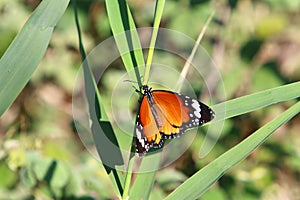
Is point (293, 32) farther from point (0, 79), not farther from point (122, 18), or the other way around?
point (0, 79)

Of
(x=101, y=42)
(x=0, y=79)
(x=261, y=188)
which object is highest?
(x=101, y=42)

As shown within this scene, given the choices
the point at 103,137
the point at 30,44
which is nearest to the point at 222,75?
the point at 103,137

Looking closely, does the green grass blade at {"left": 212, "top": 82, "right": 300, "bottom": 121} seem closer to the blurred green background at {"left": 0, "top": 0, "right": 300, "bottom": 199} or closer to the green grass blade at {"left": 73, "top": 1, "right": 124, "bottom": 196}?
the green grass blade at {"left": 73, "top": 1, "right": 124, "bottom": 196}

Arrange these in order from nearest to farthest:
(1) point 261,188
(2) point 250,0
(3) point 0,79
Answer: (3) point 0,79 → (1) point 261,188 → (2) point 250,0

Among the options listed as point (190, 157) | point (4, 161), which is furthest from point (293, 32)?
point (4, 161)

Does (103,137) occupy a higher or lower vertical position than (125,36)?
lower

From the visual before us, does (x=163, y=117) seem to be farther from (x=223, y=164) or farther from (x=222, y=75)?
(x=222, y=75)
